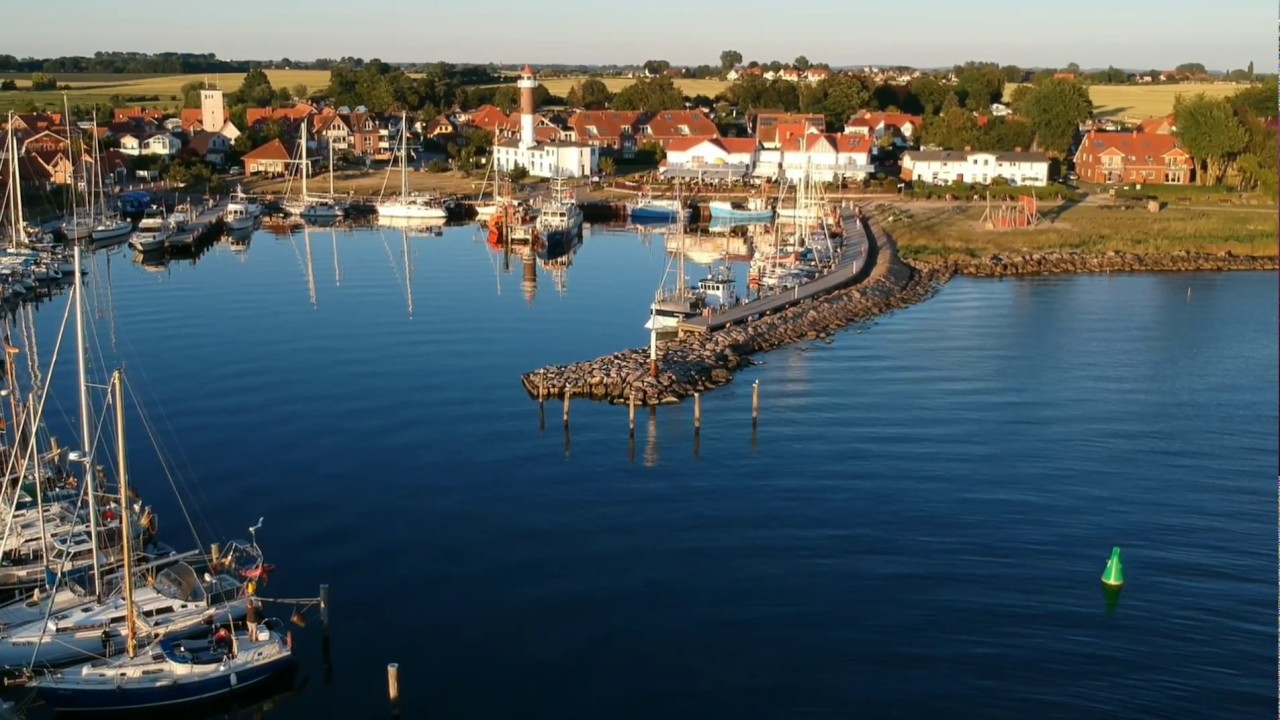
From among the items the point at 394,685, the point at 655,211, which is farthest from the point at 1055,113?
the point at 394,685

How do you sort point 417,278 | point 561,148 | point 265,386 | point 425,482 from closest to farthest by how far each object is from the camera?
point 425,482 < point 265,386 < point 417,278 < point 561,148

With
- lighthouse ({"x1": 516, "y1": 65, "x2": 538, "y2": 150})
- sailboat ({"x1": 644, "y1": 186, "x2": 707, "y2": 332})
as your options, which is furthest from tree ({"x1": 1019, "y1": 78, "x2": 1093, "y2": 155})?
sailboat ({"x1": 644, "y1": 186, "x2": 707, "y2": 332})

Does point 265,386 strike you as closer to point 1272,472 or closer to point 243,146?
point 1272,472

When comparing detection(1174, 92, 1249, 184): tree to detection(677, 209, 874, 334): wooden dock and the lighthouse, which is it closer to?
detection(677, 209, 874, 334): wooden dock

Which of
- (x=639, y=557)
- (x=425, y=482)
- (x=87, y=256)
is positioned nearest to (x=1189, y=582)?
(x=639, y=557)

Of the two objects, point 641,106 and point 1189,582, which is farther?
point 641,106

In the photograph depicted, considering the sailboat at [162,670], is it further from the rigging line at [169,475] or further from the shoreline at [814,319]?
the shoreline at [814,319]

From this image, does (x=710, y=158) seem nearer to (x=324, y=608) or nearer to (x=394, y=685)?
(x=324, y=608)
